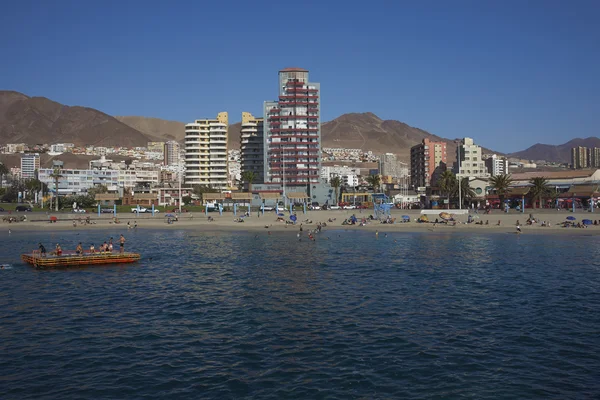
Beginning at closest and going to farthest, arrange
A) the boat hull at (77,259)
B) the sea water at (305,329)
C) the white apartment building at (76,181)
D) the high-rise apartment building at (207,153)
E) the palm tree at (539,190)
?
the sea water at (305,329), the boat hull at (77,259), the palm tree at (539,190), the high-rise apartment building at (207,153), the white apartment building at (76,181)

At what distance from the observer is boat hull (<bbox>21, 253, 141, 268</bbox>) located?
1694 inches

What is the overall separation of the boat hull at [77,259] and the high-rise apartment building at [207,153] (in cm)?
13082

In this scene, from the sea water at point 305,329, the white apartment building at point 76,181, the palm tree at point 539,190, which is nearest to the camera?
the sea water at point 305,329

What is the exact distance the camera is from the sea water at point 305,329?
17.5m

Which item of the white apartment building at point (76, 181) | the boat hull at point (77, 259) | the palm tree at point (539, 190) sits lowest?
the boat hull at point (77, 259)

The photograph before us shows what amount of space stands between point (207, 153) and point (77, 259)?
136 metres

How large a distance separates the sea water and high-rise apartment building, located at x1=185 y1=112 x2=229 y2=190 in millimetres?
129648

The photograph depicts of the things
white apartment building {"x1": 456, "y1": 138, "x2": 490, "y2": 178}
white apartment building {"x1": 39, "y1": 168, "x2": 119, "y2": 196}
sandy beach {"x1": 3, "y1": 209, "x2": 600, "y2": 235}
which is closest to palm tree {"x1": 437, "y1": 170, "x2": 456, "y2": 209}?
sandy beach {"x1": 3, "y1": 209, "x2": 600, "y2": 235}

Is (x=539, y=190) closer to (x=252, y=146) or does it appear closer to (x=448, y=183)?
(x=448, y=183)

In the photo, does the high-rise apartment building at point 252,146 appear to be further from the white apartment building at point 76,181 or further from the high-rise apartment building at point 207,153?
the white apartment building at point 76,181

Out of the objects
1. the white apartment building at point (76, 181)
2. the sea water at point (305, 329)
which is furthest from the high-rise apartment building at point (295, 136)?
the sea water at point (305, 329)

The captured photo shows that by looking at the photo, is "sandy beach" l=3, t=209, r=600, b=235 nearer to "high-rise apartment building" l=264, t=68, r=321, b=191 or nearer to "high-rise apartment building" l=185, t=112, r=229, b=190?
"high-rise apartment building" l=264, t=68, r=321, b=191

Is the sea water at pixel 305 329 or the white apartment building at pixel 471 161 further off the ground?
the white apartment building at pixel 471 161

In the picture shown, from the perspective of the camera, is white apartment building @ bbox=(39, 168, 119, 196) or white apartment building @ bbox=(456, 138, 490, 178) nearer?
white apartment building @ bbox=(456, 138, 490, 178)
